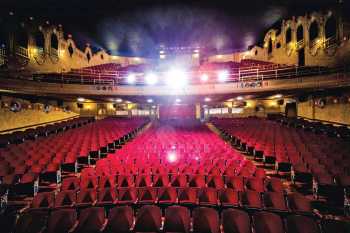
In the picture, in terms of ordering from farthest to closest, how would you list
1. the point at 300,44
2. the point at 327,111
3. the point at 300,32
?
the point at 300,32 → the point at 300,44 → the point at 327,111

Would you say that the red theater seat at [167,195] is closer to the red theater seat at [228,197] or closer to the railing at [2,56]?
the red theater seat at [228,197]

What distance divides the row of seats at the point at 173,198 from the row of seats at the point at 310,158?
133 centimetres

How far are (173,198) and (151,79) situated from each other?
10502 millimetres

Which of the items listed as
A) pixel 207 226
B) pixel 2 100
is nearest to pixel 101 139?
pixel 2 100

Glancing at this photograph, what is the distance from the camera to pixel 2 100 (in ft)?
33.3

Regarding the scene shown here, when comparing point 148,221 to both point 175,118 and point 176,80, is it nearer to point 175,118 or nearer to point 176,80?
point 176,80

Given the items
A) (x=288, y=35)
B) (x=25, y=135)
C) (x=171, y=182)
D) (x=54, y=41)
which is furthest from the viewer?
(x=288, y=35)

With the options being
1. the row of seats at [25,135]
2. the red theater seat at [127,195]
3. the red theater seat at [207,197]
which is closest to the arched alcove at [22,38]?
the row of seats at [25,135]

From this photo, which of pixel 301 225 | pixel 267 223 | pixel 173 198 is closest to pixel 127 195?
pixel 173 198

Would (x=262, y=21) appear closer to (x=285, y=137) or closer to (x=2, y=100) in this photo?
(x=285, y=137)

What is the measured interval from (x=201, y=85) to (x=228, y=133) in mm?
3542

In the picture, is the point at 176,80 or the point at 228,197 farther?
the point at 176,80

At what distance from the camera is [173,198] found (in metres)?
3.86

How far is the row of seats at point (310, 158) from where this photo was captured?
4461 millimetres
